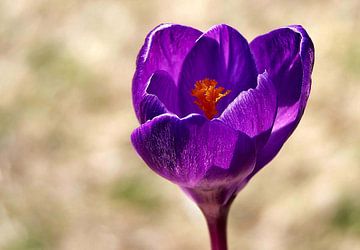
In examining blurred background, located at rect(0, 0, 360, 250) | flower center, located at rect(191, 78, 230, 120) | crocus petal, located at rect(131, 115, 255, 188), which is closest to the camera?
crocus petal, located at rect(131, 115, 255, 188)

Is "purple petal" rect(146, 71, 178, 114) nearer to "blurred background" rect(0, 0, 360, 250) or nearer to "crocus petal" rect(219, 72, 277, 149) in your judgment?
"crocus petal" rect(219, 72, 277, 149)

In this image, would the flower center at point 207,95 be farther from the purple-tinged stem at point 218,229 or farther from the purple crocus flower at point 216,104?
the purple-tinged stem at point 218,229

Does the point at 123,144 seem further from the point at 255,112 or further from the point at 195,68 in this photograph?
the point at 255,112

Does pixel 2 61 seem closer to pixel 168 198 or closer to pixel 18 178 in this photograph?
pixel 18 178

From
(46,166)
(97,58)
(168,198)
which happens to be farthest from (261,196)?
(97,58)

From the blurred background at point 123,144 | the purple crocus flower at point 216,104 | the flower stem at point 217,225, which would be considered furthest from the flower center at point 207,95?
the blurred background at point 123,144

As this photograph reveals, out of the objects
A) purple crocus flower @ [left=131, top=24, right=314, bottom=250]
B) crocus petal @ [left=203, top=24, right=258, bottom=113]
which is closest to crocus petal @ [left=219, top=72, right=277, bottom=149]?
purple crocus flower @ [left=131, top=24, right=314, bottom=250]

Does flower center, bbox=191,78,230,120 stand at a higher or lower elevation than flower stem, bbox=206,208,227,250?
higher
